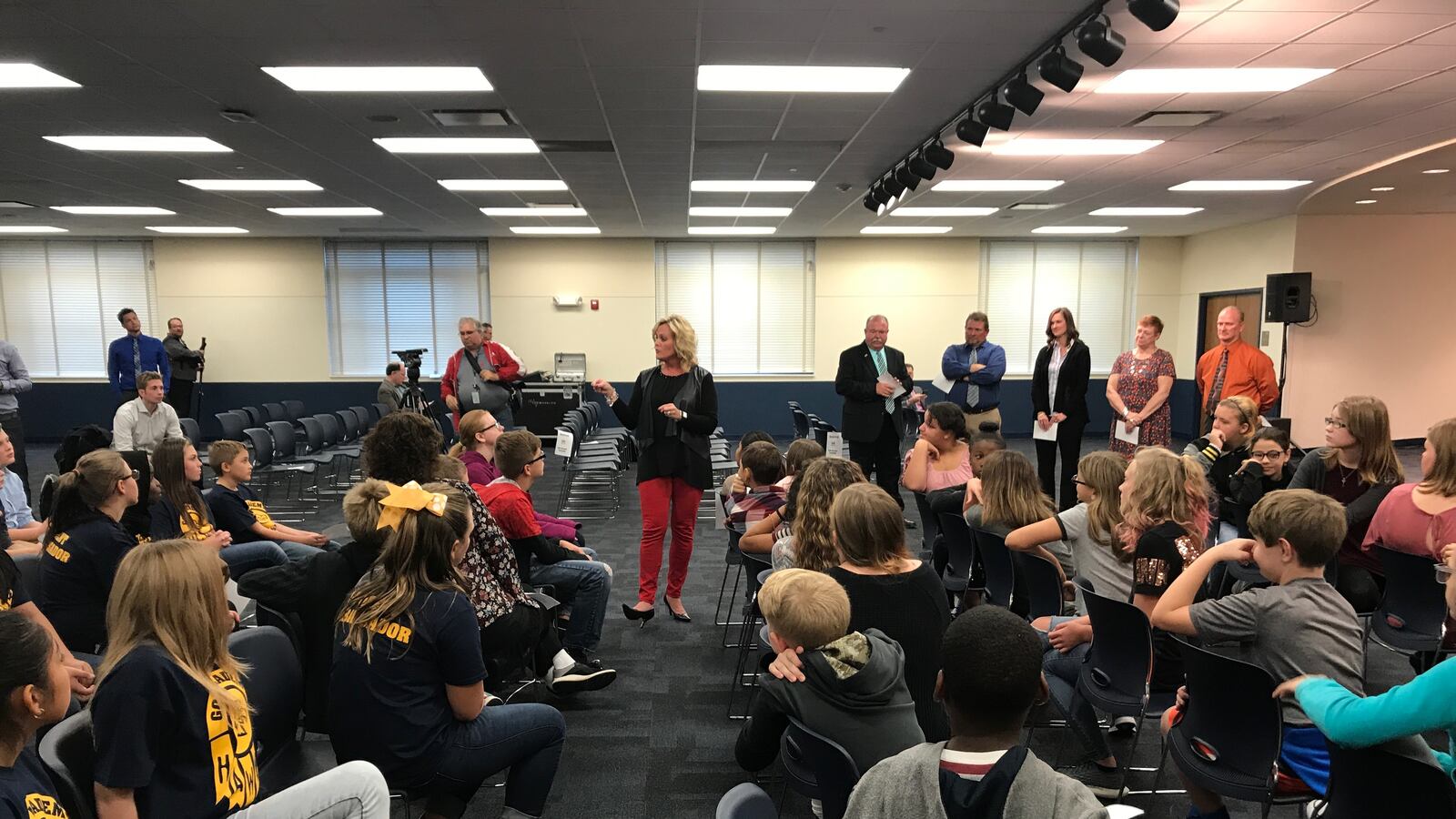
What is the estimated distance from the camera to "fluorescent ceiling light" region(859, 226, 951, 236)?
1177 cm

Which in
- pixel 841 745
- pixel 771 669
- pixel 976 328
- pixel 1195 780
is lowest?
pixel 1195 780

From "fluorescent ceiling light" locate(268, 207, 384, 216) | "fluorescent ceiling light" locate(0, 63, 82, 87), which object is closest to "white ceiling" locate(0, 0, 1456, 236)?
"fluorescent ceiling light" locate(0, 63, 82, 87)

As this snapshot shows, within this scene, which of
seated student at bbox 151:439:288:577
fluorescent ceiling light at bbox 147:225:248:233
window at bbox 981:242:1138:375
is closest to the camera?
seated student at bbox 151:439:288:577

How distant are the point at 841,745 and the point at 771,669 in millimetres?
229

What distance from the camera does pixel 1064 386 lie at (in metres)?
6.15

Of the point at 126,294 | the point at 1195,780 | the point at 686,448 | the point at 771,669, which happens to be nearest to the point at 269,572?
the point at 771,669

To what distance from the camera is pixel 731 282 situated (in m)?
13.0

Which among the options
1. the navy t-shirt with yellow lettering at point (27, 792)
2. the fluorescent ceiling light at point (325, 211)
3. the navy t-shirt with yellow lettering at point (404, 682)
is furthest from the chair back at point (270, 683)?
the fluorescent ceiling light at point (325, 211)

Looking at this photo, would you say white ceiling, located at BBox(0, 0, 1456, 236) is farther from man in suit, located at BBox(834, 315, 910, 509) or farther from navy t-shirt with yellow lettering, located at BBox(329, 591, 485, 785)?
navy t-shirt with yellow lettering, located at BBox(329, 591, 485, 785)

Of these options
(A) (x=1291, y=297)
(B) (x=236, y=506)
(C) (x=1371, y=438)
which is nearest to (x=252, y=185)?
(B) (x=236, y=506)

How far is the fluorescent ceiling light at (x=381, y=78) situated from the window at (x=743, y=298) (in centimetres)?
795

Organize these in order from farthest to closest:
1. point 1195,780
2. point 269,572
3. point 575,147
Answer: point 575,147 → point 269,572 → point 1195,780

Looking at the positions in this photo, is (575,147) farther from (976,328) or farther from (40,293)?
(40,293)

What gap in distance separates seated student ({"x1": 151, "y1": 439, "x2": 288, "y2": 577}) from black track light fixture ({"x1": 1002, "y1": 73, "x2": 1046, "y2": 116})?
4.48 m
